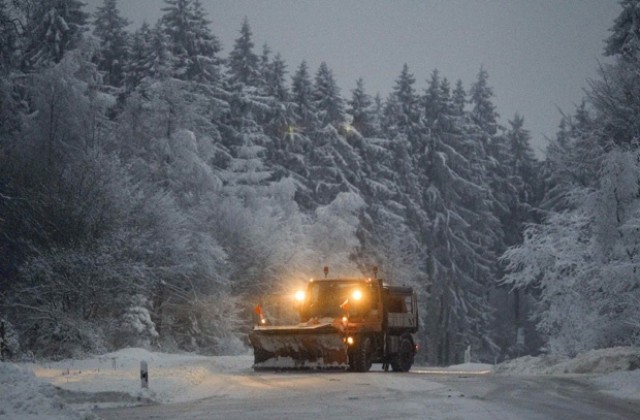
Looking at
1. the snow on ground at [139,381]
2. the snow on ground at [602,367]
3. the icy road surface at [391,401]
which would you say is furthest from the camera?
the snow on ground at [602,367]

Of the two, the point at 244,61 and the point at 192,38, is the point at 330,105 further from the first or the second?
the point at 192,38

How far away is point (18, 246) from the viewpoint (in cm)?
2848

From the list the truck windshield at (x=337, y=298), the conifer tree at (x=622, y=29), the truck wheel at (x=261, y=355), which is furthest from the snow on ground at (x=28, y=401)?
the conifer tree at (x=622, y=29)

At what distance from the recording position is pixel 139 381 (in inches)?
696

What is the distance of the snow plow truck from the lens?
2319 cm

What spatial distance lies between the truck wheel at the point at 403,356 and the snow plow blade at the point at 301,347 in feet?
10.6

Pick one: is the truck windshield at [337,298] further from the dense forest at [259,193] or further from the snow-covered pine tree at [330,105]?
the snow-covered pine tree at [330,105]

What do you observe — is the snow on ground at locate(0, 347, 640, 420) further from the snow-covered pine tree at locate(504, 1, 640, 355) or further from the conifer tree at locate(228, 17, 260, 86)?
the conifer tree at locate(228, 17, 260, 86)

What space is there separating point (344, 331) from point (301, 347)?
1290mm

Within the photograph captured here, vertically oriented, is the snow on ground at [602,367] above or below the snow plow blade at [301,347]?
below

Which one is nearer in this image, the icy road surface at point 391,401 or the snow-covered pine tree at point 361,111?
the icy road surface at point 391,401

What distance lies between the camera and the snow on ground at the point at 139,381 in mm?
11742

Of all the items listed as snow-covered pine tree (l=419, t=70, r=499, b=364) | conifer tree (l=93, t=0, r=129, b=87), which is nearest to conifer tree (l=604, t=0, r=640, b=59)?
snow-covered pine tree (l=419, t=70, r=499, b=364)

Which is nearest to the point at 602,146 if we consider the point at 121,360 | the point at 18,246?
the point at 121,360
